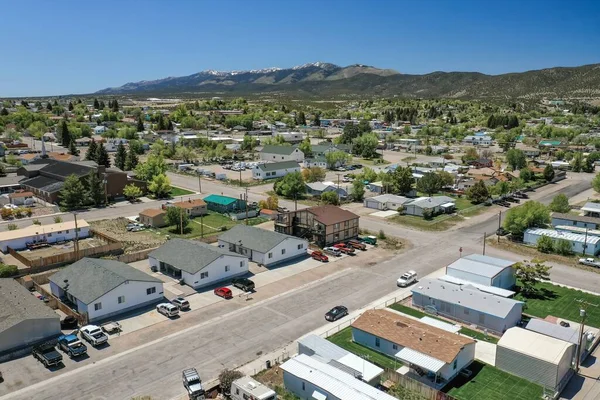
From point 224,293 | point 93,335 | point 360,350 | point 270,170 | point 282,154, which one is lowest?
point 360,350

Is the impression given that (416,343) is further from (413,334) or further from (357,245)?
(357,245)

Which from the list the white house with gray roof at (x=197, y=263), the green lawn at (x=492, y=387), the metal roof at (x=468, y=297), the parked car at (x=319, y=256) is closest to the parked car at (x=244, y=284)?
the white house with gray roof at (x=197, y=263)

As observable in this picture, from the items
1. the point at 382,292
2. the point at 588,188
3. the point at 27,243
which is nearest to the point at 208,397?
the point at 382,292

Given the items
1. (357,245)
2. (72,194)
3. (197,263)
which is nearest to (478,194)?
(357,245)

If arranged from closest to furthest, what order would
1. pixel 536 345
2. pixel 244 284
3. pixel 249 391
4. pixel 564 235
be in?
pixel 249 391 < pixel 536 345 < pixel 244 284 < pixel 564 235

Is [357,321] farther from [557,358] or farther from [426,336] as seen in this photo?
[557,358]

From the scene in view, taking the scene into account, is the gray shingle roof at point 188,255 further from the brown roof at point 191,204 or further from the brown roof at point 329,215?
the brown roof at point 191,204

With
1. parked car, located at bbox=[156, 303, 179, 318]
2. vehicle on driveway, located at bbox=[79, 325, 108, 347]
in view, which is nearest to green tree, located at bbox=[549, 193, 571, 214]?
parked car, located at bbox=[156, 303, 179, 318]
